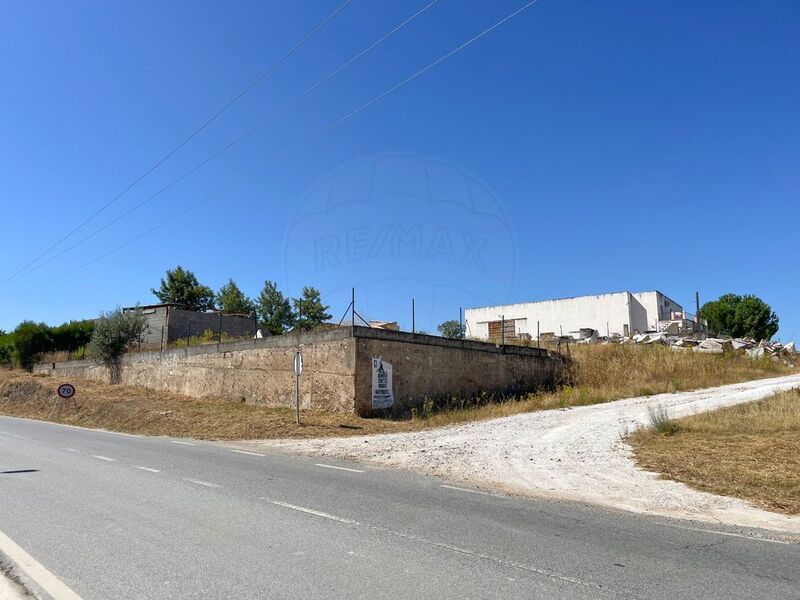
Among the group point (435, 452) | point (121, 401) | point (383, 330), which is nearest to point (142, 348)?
point (121, 401)

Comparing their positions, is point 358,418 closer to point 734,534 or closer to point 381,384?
point 381,384

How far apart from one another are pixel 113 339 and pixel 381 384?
22934mm

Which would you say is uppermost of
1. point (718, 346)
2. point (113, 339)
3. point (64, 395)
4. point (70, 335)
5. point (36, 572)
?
point (70, 335)

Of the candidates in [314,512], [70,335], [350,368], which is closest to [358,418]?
[350,368]

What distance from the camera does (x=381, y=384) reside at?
22016mm

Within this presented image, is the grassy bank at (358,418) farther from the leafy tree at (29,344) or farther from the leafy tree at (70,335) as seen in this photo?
the leafy tree at (70,335)

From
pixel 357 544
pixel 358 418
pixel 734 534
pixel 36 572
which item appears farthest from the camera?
pixel 358 418

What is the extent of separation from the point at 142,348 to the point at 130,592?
35469mm

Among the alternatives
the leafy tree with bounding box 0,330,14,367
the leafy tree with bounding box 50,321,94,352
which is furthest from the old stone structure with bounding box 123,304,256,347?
the leafy tree with bounding box 0,330,14,367

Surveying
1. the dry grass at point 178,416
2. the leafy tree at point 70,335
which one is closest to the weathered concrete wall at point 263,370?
the dry grass at point 178,416

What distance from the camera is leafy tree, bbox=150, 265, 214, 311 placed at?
70.6m

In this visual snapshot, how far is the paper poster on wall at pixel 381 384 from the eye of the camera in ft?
71.6

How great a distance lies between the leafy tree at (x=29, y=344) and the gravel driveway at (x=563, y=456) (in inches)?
1757

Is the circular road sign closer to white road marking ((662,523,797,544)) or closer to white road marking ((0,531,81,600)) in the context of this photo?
white road marking ((0,531,81,600))
